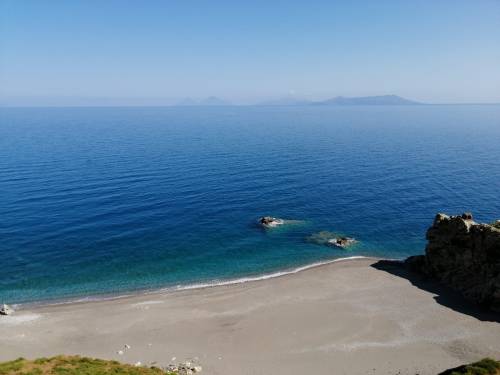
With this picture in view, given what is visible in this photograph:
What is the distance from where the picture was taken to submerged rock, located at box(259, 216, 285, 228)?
74.3 m

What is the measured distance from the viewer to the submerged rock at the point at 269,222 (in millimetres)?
74319

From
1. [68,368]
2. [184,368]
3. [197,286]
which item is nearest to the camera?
[68,368]

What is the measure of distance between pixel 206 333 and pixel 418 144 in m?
162

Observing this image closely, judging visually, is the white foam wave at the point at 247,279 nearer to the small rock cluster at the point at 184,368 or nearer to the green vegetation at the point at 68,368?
the small rock cluster at the point at 184,368

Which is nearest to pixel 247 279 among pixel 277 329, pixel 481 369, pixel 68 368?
pixel 277 329

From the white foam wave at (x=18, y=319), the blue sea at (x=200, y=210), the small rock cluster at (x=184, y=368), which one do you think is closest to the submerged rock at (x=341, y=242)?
the blue sea at (x=200, y=210)

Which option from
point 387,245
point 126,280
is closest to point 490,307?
point 387,245

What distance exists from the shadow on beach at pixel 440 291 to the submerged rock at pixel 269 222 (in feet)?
69.6

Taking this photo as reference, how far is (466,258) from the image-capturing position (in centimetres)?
5172

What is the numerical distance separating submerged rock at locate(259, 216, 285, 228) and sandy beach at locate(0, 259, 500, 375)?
19.6 meters

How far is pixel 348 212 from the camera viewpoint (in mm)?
82375

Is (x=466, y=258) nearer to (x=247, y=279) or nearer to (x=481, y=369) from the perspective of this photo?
(x=481, y=369)

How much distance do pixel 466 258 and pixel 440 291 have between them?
5936 mm

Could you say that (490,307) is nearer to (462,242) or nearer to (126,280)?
(462,242)
